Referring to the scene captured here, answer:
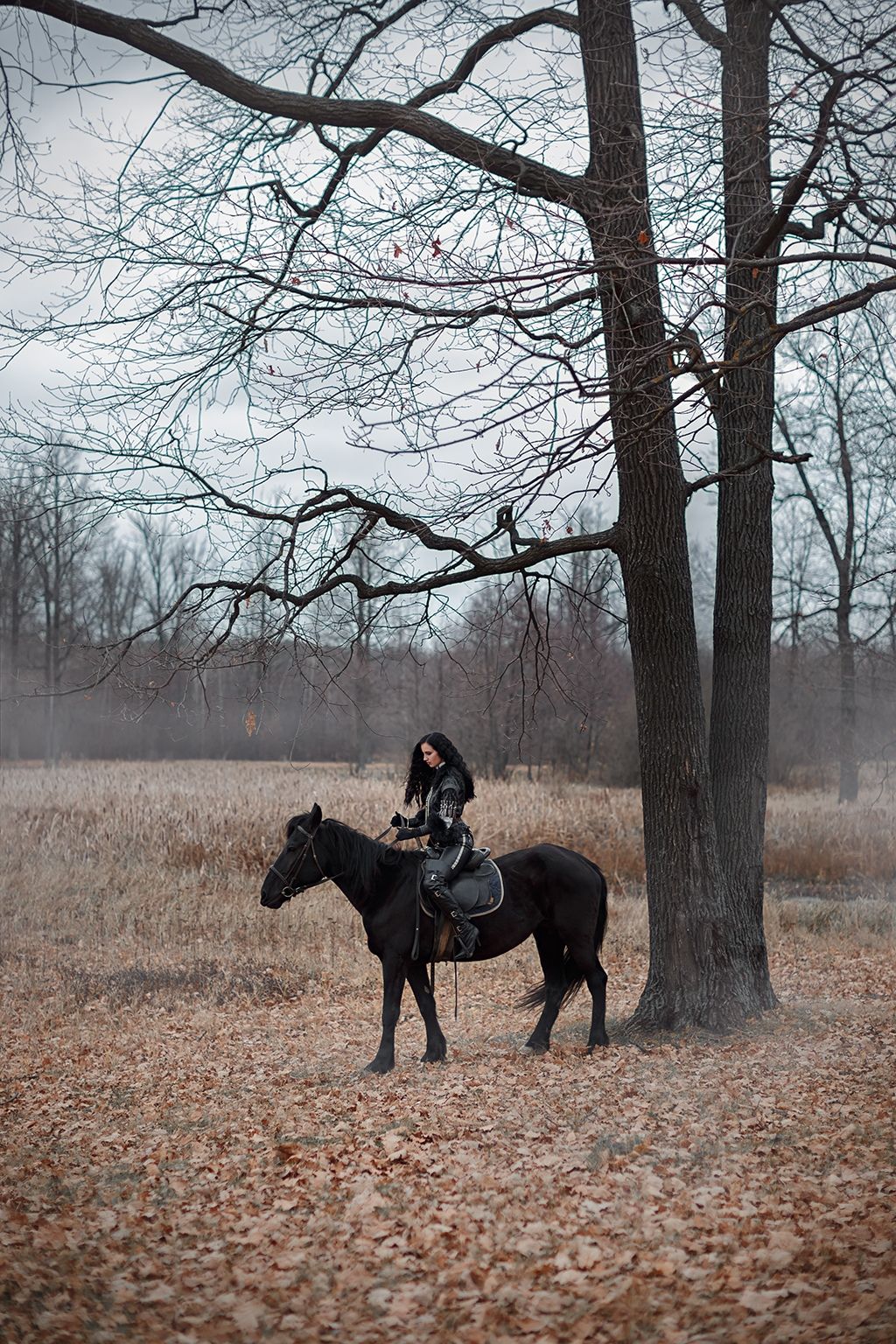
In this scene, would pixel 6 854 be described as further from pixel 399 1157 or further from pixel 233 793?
pixel 399 1157

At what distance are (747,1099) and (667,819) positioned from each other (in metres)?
2.29

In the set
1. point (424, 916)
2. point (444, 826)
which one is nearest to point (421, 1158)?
point (424, 916)

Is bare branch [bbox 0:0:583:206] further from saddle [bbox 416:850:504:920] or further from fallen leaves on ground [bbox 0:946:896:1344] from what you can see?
fallen leaves on ground [bbox 0:946:896:1344]

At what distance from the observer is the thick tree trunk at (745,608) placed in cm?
880

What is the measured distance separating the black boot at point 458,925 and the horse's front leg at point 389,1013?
17.6 inches

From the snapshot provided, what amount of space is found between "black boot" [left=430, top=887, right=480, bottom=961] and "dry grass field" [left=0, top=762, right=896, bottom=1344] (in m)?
0.86

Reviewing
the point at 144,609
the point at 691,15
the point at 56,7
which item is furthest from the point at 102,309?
the point at 144,609

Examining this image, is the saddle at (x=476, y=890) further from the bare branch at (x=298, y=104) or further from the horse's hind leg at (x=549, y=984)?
the bare branch at (x=298, y=104)

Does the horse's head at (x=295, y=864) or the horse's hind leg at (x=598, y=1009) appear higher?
the horse's head at (x=295, y=864)

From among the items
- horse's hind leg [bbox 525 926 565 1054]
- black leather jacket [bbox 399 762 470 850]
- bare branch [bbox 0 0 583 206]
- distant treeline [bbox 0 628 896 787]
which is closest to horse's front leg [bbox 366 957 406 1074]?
black leather jacket [bbox 399 762 470 850]

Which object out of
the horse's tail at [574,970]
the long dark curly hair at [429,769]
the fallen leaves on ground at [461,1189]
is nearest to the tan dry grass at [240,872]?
the fallen leaves on ground at [461,1189]

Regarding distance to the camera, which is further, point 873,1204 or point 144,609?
point 144,609

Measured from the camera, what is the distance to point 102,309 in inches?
306

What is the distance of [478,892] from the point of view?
781 centimetres
